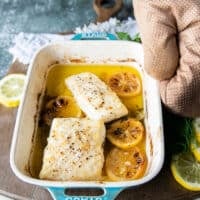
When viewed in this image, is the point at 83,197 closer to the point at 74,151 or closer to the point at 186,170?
the point at 74,151

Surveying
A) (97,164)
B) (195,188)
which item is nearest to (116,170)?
(97,164)

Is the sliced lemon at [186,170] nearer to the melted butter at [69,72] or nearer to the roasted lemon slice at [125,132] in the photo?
the roasted lemon slice at [125,132]

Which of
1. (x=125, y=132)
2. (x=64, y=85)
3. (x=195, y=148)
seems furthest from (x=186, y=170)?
(x=64, y=85)

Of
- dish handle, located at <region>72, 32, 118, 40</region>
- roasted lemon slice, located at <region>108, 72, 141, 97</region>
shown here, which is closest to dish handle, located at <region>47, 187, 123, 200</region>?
roasted lemon slice, located at <region>108, 72, 141, 97</region>

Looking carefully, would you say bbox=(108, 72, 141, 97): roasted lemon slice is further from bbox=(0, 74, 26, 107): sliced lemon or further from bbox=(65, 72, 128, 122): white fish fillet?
bbox=(0, 74, 26, 107): sliced lemon

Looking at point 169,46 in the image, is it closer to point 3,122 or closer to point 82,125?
point 82,125
